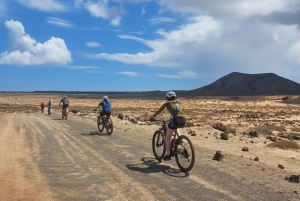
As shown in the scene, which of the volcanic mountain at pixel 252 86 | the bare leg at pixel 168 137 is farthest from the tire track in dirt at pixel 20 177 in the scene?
the volcanic mountain at pixel 252 86

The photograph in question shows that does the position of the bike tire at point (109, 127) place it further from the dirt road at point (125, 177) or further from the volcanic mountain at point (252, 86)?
the volcanic mountain at point (252, 86)

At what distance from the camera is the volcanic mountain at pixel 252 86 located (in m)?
168

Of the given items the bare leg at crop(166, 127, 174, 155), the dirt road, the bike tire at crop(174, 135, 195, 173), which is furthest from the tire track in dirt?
the bike tire at crop(174, 135, 195, 173)

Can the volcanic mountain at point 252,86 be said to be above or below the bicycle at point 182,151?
above

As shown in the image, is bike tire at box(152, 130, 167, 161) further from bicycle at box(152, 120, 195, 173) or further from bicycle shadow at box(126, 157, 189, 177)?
bicycle shadow at box(126, 157, 189, 177)

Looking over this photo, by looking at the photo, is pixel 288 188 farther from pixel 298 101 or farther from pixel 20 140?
pixel 298 101

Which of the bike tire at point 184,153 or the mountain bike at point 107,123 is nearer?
the bike tire at point 184,153

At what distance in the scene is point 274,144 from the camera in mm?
15172

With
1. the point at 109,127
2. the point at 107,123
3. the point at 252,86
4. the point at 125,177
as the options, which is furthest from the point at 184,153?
the point at 252,86

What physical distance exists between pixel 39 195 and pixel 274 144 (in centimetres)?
1185

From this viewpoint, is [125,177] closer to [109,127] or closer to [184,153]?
[184,153]

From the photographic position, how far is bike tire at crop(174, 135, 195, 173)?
8.73 metres

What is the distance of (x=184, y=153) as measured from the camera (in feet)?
29.5

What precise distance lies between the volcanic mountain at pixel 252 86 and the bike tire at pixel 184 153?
6207 inches
